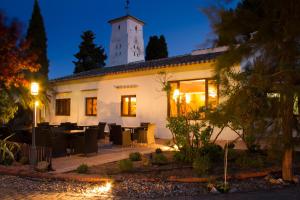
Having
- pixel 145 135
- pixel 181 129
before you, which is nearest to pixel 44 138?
pixel 145 135

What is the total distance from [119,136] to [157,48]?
2638 cm

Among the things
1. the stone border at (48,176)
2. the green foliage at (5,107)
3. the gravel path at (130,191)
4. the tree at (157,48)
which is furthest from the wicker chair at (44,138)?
the tree at (157,48)

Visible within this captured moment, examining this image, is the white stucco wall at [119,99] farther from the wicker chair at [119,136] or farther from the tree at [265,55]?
the tree at [265,55]

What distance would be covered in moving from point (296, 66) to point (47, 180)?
5.37 meters

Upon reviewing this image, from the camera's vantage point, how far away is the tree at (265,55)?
5.39 meters

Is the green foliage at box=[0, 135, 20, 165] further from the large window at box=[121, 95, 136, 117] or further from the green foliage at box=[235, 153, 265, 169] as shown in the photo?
the large window at box=[121, 95, 136, 117]

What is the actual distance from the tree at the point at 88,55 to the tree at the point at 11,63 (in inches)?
1156

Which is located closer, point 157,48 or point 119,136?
point 119,136

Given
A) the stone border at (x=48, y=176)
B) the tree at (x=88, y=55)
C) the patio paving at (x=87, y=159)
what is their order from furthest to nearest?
the tree at (x=88, y=55), the patio paving at (x=87, y=159), the stone border at (x=48, y=176)

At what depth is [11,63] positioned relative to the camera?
392 inches

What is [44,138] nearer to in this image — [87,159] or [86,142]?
[86,142]

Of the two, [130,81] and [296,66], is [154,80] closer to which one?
[130,81]

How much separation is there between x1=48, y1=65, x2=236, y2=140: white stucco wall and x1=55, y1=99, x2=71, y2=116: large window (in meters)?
0.27

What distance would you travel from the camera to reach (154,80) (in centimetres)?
1422
